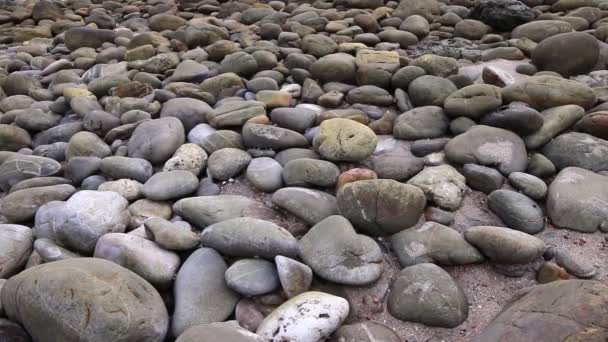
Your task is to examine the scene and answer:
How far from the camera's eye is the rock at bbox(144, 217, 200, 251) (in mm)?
2111

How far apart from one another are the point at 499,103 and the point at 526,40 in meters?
1.71

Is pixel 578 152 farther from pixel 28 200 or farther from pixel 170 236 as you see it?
pixel 28 200

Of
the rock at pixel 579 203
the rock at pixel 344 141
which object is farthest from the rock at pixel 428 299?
the rock at pixel 344 141

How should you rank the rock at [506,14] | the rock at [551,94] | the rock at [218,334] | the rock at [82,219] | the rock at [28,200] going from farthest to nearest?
1. the rock at [506,14]
2. the rock at [551,94]
3. the rock at [28,200]
4. the rock at [82,219]
5. the rock at [218,334]

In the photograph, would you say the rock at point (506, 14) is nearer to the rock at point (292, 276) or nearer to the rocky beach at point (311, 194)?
the rocky beach at point (311, 194)

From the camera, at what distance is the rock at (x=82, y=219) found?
7.20 feet

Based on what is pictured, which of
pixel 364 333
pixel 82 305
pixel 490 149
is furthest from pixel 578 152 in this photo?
pixel 82 305

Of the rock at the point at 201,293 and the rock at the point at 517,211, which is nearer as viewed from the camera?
the rock at the point at 201,293

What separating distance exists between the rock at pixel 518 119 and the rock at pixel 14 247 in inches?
103

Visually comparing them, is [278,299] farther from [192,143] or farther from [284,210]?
[192,143]

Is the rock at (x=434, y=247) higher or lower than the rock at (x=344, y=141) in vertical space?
lower

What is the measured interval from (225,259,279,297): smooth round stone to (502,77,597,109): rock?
6.74ft

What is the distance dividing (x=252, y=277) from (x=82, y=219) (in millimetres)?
923

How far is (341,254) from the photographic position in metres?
2.04
